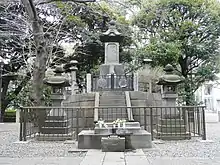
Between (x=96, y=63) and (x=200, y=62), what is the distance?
880 centimetres

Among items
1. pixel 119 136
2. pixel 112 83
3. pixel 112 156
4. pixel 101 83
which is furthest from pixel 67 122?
pixel 112 83

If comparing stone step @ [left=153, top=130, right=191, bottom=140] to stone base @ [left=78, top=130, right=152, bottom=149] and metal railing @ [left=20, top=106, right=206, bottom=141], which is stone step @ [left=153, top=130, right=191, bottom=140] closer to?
metal railing @ [left=20, top=106, right=206, bottom=141]

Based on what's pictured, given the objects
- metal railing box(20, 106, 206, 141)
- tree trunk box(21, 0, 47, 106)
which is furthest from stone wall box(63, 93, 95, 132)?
tree trunk box(21, 0, 47, 106)

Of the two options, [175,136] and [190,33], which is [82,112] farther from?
[190,33]

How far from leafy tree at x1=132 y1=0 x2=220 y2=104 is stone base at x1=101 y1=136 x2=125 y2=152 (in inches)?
609

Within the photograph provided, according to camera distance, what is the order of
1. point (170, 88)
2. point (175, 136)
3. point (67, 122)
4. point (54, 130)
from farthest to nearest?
point (170, 88)
point (67, 122)
point (54, 130)
point (175, 136)

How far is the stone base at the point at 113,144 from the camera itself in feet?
25.4

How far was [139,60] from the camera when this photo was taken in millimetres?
23141

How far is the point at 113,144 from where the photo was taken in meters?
7.78

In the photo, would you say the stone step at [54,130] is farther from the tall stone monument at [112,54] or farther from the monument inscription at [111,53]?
the monument inscription at [111,53]

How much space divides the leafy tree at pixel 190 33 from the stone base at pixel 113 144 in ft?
50.7

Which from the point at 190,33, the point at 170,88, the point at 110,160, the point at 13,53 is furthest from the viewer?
the point at 13,53

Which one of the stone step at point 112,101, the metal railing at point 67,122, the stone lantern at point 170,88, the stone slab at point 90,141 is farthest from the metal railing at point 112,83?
the stone slab at point 90,141

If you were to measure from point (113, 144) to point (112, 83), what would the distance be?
8536 millimetres
